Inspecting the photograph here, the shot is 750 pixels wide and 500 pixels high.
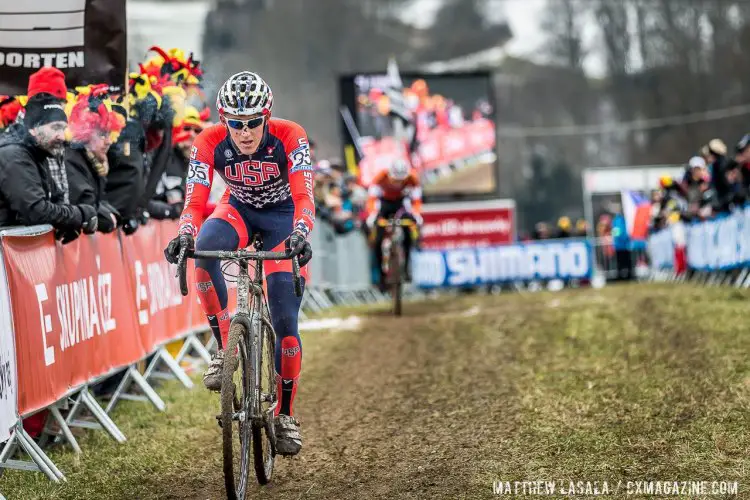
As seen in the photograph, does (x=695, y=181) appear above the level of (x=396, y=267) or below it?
above

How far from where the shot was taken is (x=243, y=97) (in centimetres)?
638

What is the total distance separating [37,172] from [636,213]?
23.6 m

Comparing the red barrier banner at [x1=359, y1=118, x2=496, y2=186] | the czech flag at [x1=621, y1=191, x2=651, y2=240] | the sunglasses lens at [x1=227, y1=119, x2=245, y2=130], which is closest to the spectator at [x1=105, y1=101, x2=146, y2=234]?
the sunglasses lens at [x1=227, y1=119, x2=245, y2=130]

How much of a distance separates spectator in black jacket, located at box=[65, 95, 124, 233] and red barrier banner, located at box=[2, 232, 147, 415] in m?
0.33

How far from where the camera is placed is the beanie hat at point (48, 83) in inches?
331

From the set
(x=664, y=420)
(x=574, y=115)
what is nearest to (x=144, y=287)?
(x=664, y=420)

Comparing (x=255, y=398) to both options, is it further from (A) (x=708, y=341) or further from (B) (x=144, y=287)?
(A) (x=708, y=341)

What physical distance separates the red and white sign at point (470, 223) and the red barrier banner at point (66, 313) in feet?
80.7

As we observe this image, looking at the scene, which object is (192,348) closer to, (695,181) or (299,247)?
(299,247)

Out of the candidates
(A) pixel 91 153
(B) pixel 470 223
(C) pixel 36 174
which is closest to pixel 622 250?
(B) pixel 470 223

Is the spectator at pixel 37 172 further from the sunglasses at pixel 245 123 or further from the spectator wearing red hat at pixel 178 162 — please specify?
the spectator wearing red hat at pixel 178 162

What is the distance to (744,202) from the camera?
1659cm

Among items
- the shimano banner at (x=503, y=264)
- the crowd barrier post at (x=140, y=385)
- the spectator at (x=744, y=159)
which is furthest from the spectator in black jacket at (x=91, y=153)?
the shimano banner at (x=503, y=264)

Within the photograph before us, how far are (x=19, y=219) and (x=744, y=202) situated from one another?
38.8 ft
